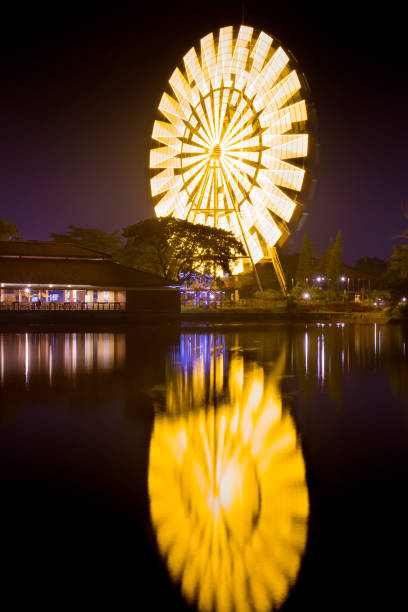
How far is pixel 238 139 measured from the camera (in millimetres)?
44406

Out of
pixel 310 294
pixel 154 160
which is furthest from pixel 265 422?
pixel 310 294

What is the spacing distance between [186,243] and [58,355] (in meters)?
24.9

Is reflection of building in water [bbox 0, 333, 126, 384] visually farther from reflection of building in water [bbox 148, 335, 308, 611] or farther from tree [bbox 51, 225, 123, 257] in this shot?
tree [bbox 51, 225, 123, 257]

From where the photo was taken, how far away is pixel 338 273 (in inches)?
3012

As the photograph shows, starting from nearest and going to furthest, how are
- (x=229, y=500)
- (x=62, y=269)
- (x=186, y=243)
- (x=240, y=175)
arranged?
(x=229, y=500)
(x=62, y=269)
(x=186, y=243)
(x=240, y=175)

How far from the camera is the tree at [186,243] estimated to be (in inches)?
1577

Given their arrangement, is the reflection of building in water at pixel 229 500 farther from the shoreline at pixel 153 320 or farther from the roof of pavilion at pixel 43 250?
the roof of pavilion at pixel 43 250

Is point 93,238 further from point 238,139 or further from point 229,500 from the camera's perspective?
point 229,500

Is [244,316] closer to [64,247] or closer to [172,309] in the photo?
[172,309]

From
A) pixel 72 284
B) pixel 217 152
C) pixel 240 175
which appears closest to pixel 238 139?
pixel 217 152

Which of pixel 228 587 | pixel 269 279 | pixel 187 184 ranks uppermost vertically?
pixel 187 184

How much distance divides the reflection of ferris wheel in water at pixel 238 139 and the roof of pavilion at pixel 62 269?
9.14 meters

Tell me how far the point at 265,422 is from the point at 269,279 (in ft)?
210

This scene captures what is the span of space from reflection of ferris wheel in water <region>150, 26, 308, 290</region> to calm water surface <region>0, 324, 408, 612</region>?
113 ft
